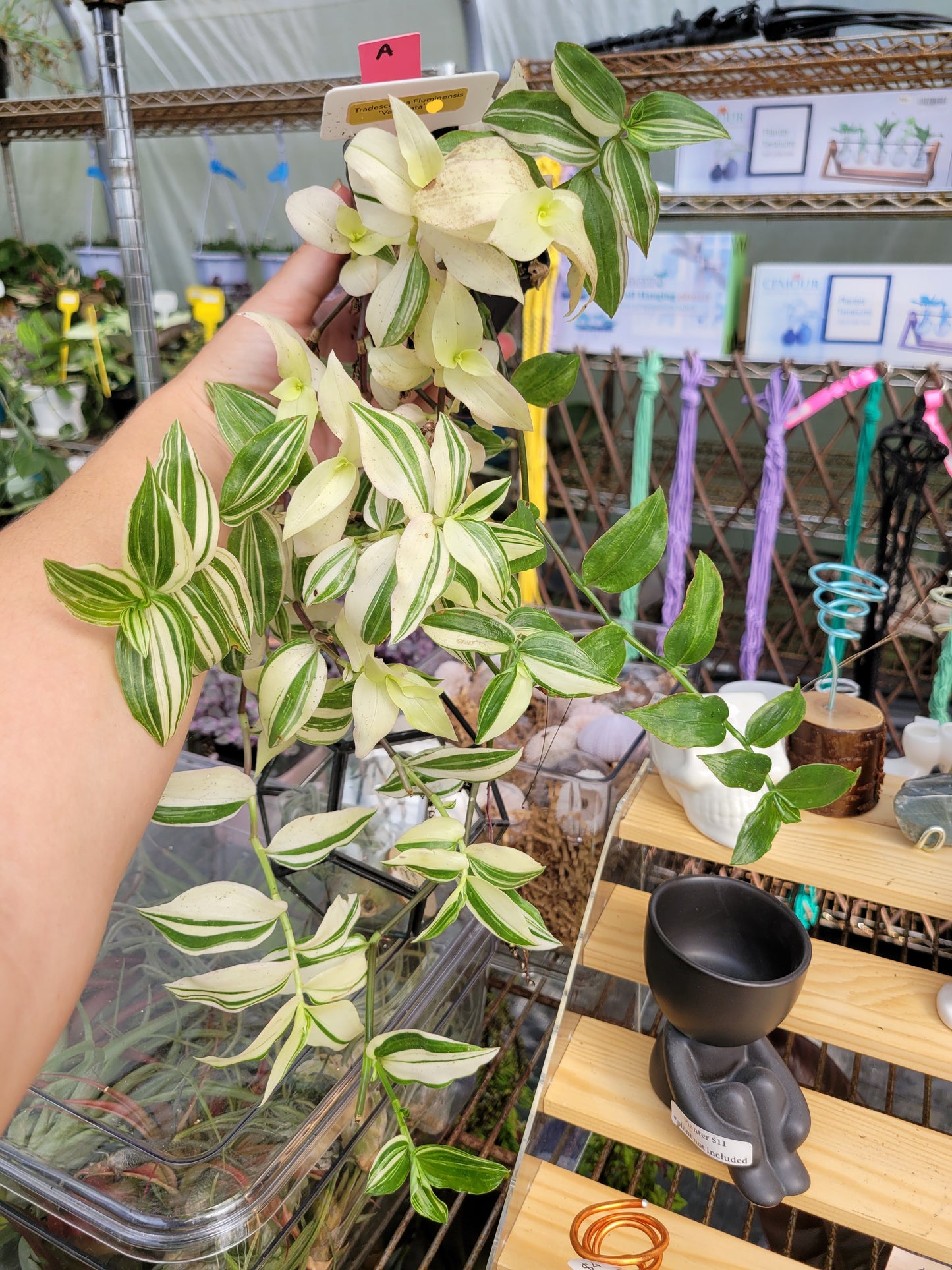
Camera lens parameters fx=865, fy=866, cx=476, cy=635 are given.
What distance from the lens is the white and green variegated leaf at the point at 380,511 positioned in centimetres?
24

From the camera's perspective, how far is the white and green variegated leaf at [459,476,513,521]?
9.3 inches

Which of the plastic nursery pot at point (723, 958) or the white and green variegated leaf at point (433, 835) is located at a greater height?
the white and green variegated leaf at point (433, 835)

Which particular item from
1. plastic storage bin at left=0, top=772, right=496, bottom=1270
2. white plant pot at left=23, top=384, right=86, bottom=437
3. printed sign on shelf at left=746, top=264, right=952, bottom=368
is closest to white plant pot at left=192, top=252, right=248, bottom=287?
white plant pot at left=23, top=384, right=86, bottom=437

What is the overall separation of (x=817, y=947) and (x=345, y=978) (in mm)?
357

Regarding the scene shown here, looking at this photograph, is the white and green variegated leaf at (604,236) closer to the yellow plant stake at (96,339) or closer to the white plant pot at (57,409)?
the yellow plant stake at (96,339)

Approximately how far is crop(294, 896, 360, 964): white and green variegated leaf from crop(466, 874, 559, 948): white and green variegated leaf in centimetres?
4

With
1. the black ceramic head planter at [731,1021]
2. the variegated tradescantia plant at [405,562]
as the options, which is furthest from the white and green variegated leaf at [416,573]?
the black ceramic head planter at [731,1021]

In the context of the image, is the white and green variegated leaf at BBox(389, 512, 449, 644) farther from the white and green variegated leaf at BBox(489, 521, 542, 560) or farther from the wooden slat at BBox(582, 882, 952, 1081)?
the wooden slat at BBox(582, 882, 952, 1081)

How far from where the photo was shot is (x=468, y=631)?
9.2 inches

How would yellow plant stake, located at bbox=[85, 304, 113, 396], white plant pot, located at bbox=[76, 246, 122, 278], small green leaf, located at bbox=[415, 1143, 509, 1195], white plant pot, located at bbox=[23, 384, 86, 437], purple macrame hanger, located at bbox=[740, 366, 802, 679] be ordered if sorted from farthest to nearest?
white plant pot, located at bbox=[76, 246, 122, 278]
white plant pot, located at bbox=[23, 384, 86, 437]
yellow plant stake, located at bbox=[85, 304, 113, 396]
purple macrame hanger, located at bbox=[740, 366, 802, 679]
small green leaf, located at bbox=[415, 1143, 509, 1195]

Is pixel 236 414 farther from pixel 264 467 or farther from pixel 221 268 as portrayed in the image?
pixel 221 268

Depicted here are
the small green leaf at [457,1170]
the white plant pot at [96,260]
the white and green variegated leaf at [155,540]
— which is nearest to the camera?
the white and green variegated leaf at [155,540]

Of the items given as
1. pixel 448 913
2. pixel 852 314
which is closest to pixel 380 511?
pixel 448 913

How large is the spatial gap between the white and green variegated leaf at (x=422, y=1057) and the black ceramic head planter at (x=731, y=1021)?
0.14m
